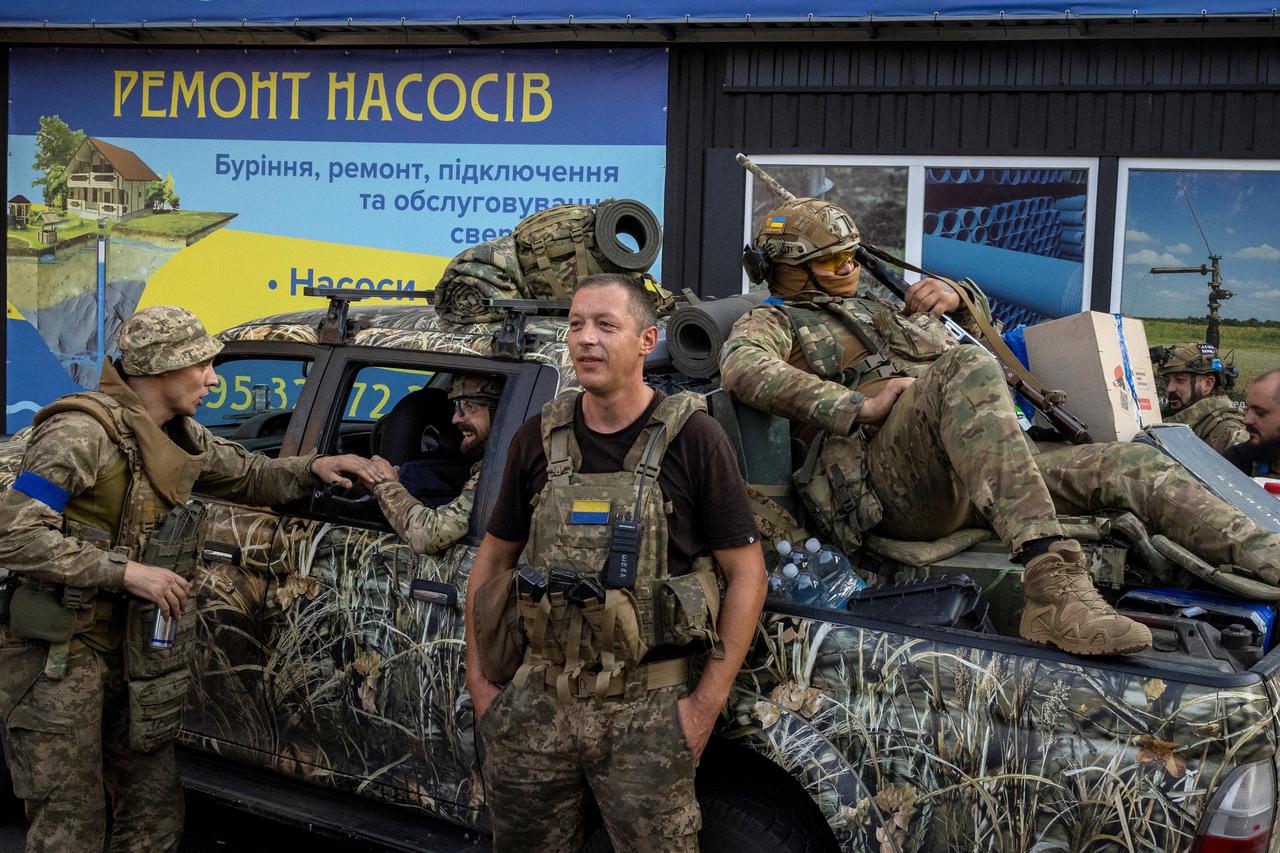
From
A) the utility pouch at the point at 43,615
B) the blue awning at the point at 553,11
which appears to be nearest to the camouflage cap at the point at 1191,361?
the blue awning at the point at 553,11

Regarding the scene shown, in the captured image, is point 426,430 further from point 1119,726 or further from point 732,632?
point 1119,726

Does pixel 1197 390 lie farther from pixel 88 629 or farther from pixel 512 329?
pixel 88 629

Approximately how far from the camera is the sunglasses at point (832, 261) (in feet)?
15.1

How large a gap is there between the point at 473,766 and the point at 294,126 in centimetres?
698

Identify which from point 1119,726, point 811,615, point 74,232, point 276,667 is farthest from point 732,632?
point 74,232

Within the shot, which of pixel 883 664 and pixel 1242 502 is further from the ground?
pixel 1242 502

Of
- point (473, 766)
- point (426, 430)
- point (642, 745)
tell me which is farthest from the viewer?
point (426, 430)

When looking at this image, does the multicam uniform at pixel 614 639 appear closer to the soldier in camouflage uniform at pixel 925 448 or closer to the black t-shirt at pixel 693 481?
the black t-shirt at pixel 693 481

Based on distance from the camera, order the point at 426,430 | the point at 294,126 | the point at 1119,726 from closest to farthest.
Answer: the point at 1119,726 → the point at 426,430 → the point at 294,126

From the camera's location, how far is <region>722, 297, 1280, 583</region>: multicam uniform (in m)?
3.55

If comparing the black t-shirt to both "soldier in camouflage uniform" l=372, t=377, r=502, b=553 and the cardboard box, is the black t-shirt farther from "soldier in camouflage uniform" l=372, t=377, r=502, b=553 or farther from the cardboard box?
the cardboard box

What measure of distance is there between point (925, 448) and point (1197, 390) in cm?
375

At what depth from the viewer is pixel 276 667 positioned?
4.17 m

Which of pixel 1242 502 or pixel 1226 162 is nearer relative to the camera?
pixel 1242 502
